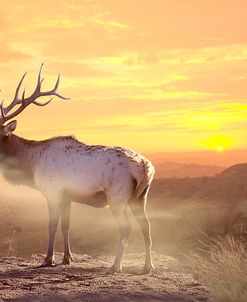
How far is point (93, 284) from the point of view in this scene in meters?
10.3

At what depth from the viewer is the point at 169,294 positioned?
9953mm

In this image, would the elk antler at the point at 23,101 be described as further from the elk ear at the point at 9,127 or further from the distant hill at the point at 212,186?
the distant hill at the point at 212,186

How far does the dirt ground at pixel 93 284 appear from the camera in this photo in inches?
372

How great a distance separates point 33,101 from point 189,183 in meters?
23.4

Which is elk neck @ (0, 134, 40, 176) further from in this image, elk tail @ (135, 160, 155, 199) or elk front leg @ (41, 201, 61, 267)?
elk tail @ (135, 160, 155, 199)

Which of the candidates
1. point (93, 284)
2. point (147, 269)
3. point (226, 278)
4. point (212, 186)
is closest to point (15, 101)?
point (147, 269)

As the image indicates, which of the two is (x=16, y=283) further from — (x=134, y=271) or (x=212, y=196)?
(x=212, y=196)

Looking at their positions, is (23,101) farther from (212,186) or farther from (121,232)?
(212,186)

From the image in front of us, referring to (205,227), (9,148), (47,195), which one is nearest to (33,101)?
(9,148)

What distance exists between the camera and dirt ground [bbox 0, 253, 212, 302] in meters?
9.46

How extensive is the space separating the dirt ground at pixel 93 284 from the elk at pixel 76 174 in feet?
1.49

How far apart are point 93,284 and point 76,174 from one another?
2.33 meters

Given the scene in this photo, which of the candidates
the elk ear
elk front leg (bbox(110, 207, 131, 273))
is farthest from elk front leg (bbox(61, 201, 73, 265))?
the elk ear

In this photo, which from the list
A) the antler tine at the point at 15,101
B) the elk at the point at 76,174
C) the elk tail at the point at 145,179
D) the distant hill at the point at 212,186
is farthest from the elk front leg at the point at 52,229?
the distant hill at the point at 212,186
